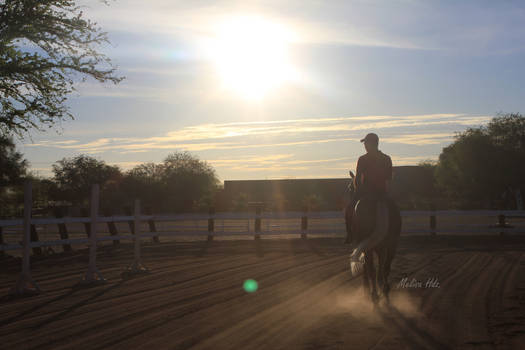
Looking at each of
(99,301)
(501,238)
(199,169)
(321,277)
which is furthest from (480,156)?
(99,301)

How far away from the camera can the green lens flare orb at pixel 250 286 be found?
8.99m

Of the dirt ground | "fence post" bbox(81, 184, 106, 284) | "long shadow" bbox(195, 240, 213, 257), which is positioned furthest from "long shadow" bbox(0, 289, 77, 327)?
"long shadow" bbox(195, 240, 213, 257)

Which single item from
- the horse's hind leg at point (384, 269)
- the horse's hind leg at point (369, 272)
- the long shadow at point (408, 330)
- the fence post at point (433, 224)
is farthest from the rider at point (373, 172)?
the fence post at point (433, 224)

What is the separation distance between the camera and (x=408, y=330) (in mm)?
5836

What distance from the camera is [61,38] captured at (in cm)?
1817

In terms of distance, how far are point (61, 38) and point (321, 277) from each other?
12705mm

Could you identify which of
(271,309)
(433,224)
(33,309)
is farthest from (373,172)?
(433,224)

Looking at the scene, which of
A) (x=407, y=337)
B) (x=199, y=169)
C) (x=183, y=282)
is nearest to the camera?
(x=407, y=337)

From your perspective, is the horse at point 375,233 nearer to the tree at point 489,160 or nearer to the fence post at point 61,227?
the fence post at point 61,227

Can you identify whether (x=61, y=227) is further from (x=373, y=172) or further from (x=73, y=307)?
(x=373, y=172)

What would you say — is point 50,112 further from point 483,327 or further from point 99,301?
point 483,327

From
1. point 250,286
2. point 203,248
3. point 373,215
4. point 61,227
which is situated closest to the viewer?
point 373,215

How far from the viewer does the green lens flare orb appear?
8.99 meters

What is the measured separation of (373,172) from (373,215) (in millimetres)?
668
